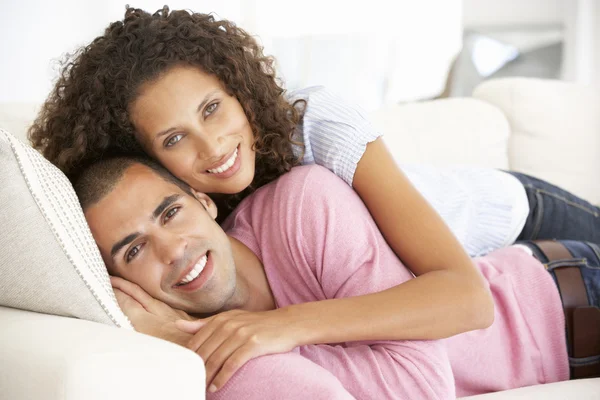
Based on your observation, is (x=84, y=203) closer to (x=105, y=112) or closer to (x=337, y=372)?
(x=105, y=112)

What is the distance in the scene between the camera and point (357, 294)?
1.43 m

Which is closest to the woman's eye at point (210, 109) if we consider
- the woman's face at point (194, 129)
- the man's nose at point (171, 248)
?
the woman's face at point (194, 129)

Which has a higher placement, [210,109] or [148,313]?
[210,109]

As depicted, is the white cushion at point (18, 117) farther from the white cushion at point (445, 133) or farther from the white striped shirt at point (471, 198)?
the white cushion at point (445, 133)

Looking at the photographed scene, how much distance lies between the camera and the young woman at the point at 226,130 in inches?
59.5

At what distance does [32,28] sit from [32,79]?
9.2 inches

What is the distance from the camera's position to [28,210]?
3.91ft

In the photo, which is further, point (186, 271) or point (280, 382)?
point (186, 271)

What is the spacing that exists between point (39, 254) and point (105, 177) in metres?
0.37

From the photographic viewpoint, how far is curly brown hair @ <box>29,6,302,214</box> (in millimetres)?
1626

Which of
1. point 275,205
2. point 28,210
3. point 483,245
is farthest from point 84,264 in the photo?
point 483,245

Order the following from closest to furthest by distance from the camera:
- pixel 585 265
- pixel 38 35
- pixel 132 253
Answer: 1. pixel 132 253
2. pixel 585 265
3. pixel 38 35

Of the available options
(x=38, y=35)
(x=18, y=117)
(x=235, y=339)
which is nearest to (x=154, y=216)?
(x=235, y=339)

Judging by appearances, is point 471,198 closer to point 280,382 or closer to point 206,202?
point 206,202
